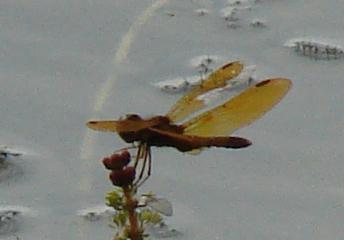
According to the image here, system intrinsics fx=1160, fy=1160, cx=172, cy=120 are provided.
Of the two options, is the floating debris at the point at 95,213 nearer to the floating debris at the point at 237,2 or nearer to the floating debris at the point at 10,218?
the floating debris at the point at 10,218

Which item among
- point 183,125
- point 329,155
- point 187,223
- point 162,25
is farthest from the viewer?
point 162,25

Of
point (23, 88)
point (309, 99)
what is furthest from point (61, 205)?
point (309, 99)

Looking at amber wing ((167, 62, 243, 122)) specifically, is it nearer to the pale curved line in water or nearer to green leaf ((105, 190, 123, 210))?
green leaf ((105, 190, 123, 210))

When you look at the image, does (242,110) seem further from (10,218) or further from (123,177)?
(10,218)

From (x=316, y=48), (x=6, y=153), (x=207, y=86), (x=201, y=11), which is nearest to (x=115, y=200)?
(x=207, y=86)

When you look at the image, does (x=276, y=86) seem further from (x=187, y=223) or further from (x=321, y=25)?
(x=321, y=25)

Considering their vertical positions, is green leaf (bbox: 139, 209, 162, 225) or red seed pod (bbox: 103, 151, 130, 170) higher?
red seed pod (bbox: 103, 151, 130, 170)

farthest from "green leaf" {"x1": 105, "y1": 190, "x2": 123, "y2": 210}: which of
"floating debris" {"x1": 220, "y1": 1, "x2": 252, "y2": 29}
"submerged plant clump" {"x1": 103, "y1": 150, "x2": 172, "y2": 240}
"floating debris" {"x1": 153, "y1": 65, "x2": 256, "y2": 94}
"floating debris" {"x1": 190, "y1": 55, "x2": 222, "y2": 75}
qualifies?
"floating debris" {"x1": 220, "y1": 1, "x2": 252, "y2": 29}
